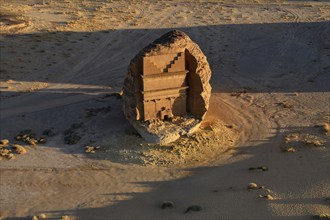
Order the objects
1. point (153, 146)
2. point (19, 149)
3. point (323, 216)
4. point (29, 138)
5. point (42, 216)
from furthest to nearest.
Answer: point (29, 138), point (19, 149), point (153, 146), point (42, 216), point (323, 216)

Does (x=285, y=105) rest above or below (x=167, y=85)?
below

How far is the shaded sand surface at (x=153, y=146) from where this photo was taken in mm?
16078

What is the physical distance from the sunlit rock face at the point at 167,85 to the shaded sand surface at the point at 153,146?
2.97 feet

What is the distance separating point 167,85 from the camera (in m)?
19.3

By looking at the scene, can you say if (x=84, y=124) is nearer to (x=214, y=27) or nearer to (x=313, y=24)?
(x=214, y=27)

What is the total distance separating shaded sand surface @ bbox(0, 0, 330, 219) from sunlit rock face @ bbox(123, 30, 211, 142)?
0.91m

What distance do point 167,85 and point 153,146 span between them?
2357mm

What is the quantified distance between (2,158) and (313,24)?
28311mm

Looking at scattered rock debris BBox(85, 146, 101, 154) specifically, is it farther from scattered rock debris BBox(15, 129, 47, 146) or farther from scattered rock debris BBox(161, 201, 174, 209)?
scattered rock debris BBox(161, 201, 174, 209)

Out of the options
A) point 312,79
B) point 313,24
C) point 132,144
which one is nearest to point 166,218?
point 132,144

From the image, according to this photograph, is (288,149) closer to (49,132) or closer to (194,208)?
(194,208)

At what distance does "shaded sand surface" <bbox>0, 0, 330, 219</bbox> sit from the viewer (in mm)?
16078

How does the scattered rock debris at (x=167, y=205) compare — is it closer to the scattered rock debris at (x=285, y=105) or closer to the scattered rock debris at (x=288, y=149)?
the scattered rock debris at (x=288, y=149)

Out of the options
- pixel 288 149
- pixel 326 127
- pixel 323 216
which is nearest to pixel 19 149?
pixel 288 149
